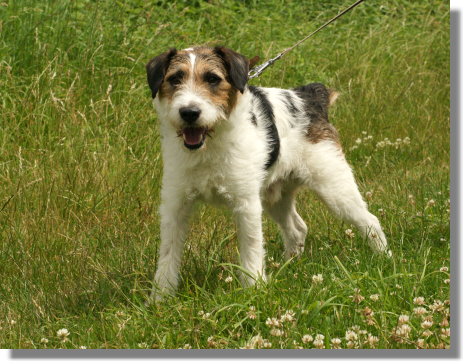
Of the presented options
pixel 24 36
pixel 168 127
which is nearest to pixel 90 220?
pixel 168 127

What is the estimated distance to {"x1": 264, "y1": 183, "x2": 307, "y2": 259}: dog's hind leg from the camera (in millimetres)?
6145

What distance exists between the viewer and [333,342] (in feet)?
13.0

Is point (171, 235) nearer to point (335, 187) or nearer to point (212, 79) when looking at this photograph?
Result: point (212, 79)

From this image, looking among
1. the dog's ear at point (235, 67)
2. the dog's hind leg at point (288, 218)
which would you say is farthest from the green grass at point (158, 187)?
the dog's ear at point (235, 67)

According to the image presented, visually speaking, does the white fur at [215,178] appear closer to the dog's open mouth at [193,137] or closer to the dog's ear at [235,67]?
the dog's open mouth at [193,137]

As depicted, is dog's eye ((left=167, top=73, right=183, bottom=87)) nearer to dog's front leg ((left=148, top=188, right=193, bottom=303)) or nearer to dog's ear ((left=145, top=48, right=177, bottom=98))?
dog's ear ((left=145, top=48, right=177, bottom=98))

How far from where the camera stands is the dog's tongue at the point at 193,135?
4.91 meters

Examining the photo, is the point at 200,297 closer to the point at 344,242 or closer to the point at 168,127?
the point at 168,127

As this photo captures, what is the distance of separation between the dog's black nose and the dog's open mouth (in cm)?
15

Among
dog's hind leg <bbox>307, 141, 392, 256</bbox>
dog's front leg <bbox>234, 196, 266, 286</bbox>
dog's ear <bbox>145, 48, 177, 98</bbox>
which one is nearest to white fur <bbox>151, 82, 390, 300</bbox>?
dog's front leg <bbox>234, 196, 266, 286</bbox>

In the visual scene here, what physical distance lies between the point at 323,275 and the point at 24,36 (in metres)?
4.29

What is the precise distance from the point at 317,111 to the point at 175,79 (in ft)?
5.34

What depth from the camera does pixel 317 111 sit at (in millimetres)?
6219

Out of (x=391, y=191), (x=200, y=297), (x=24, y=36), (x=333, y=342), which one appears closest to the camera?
(x=333, y=342)
